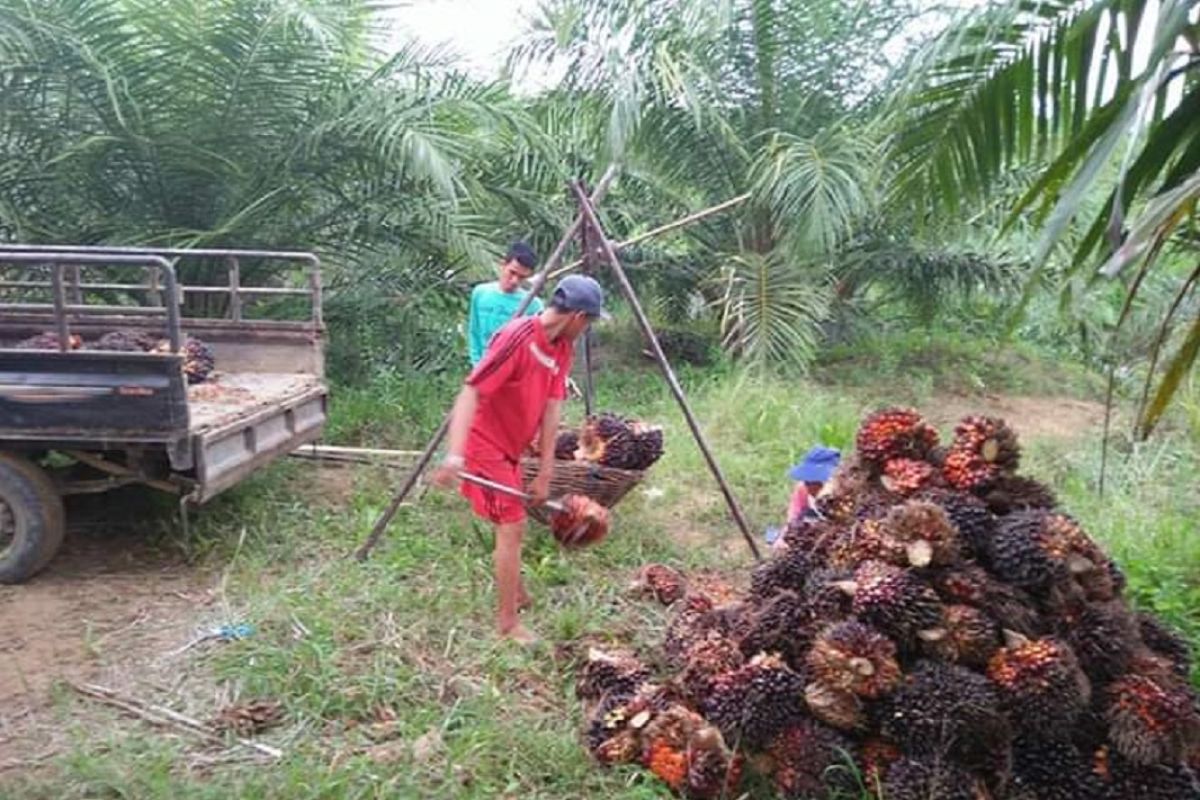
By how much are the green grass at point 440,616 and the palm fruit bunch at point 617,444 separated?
0.40 meters

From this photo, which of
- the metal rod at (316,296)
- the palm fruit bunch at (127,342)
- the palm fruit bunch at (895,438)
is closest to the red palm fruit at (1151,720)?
the palm fruit bunch at (895,438)

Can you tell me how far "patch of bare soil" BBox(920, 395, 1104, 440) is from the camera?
820 cm

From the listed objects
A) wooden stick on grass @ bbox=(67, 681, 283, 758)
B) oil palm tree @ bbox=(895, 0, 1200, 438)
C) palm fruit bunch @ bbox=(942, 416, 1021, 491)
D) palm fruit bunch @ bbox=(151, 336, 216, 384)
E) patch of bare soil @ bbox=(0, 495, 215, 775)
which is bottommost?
patch of bare soil @ bbox=(0, 495, 215, 775)

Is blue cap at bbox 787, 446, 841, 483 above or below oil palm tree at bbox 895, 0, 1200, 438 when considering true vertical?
below

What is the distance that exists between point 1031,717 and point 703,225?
752cm

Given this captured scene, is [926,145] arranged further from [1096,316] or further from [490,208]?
[1096,316]

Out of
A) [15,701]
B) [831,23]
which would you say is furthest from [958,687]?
[831,23]

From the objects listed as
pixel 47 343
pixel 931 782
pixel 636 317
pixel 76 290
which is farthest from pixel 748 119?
pixel 931 782

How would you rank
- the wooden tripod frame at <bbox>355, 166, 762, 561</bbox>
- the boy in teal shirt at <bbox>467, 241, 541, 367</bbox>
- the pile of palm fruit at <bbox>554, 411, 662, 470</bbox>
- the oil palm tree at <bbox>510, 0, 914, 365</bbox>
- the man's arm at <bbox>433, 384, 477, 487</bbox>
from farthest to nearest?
the oil palm tree at <bbox>510, 0, 914, 365</bbox> < the boy in teal shirt at <bbox>467, 241, 541, 367</bbox> < the pile of palm fruit at <bbox>554, 411, 662, 470</bbox> < the wooden tripod frame at <bbox>355, 166, 762, 561</bbox> < the man's arm at <bbox>433, 384, 477, 487</bbox>

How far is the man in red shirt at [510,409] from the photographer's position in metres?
3.72

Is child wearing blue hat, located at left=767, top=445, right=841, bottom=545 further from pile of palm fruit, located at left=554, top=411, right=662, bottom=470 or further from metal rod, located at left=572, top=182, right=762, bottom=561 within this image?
pile of palm fruit, located at left=554, top=411, right=662, bottom=470

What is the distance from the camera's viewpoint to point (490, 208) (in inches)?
340

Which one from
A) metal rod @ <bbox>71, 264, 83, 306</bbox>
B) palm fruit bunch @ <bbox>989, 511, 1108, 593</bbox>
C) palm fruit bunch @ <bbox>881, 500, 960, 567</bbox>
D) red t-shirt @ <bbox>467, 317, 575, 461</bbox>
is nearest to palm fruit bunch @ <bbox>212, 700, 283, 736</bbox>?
red t-shirt @ <bbox>467, 317, 575, 461</bbox>

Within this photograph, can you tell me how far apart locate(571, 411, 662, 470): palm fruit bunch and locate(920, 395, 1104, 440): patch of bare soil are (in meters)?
3.93
